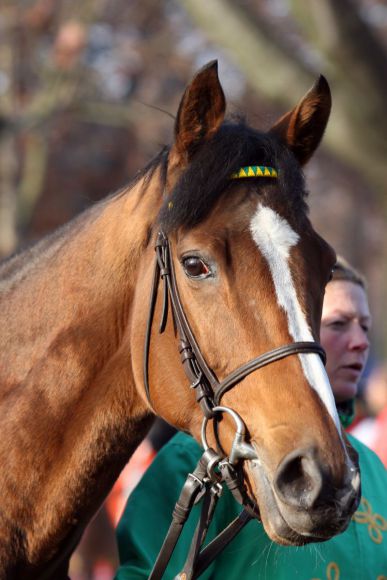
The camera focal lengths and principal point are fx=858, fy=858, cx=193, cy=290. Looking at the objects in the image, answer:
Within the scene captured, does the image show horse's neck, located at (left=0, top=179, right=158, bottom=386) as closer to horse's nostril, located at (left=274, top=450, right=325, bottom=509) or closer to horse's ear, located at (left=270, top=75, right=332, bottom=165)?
horse's ear, located at (left=270, top=75, right=332, bottom=165)

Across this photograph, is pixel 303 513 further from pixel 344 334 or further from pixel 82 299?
pixel 344 334

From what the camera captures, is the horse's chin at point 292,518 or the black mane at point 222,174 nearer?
the horse's chin at point 292,518

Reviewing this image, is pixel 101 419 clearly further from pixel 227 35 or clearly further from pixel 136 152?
pixel 136 152

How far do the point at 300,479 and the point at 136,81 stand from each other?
16.5 meters

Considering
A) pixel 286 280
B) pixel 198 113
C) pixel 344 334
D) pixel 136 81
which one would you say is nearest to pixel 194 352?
pixel 286 280

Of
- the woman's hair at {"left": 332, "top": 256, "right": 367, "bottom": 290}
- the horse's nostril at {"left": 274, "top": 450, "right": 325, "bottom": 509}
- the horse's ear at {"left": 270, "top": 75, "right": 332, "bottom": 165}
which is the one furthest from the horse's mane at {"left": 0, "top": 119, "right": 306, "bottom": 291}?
the woman's hair at {"left": 332, "top": 256, "right": 367, "bottom": 290}

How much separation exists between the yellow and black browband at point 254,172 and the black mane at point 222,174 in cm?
2

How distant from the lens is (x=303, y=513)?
8.18 ft

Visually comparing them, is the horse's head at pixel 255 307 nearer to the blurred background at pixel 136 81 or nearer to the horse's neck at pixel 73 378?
the horse's neck at pixel 73 378

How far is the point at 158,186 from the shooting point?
313cm

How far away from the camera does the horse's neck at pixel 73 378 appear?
3.00 metres

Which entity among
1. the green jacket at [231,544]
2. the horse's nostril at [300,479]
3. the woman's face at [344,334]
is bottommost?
the green jacket at [231,544]

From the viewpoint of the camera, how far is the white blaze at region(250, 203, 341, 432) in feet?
8.54

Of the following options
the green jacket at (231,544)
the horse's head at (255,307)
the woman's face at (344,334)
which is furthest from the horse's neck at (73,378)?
the woman's face at (344,334)
